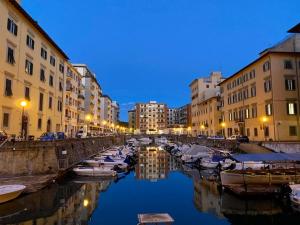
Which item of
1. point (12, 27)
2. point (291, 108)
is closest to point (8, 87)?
point (12, 27)

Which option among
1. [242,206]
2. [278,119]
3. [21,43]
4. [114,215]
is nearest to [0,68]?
[21,43]

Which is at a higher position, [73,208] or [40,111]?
[40,111]

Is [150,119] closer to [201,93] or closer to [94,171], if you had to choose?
[201,93]

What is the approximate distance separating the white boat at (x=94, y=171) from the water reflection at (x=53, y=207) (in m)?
6.13

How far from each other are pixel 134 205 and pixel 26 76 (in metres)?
23.8

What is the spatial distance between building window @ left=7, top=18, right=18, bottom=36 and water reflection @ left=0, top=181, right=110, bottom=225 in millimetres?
18932

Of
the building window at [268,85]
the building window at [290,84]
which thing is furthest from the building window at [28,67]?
the building window at [290,84]

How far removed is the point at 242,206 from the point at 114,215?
944cm

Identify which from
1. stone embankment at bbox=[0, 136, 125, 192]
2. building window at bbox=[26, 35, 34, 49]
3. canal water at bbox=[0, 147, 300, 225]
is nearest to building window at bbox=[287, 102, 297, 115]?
canal water at bbox=[0, 147, 300, 225]

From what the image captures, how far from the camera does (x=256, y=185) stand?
22422 mm

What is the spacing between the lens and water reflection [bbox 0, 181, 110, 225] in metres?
16.4

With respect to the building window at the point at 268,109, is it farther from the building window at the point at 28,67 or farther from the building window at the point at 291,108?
the building window at the point at 28,67

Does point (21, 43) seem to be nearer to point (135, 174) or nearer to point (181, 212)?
point (135, 174)

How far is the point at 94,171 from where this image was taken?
3222 cm
